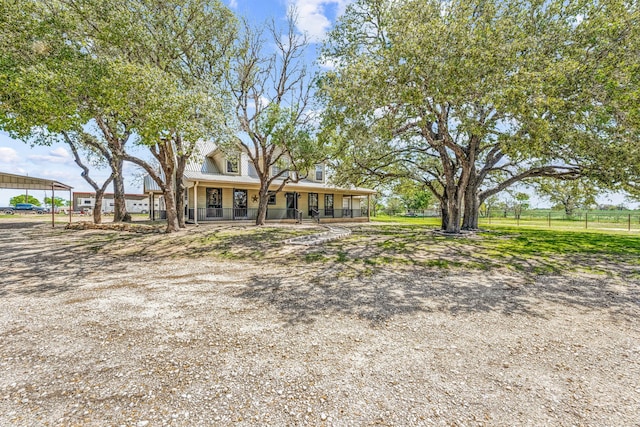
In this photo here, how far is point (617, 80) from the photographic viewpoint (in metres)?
7.10

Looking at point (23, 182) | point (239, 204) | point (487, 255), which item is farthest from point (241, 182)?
point (23, 182)

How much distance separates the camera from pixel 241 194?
67.1ft

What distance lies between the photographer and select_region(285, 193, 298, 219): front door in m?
22.0

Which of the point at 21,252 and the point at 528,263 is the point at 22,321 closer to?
the point at 21,252

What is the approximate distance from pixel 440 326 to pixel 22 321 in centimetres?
553

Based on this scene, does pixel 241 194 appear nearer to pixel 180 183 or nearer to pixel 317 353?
pixel 180 183

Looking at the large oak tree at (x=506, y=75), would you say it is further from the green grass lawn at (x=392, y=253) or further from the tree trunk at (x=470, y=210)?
the tree trunk at (x=470, y=210)

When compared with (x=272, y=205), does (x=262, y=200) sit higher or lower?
higher

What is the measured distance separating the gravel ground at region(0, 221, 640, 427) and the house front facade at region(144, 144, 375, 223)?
1273 centimetres

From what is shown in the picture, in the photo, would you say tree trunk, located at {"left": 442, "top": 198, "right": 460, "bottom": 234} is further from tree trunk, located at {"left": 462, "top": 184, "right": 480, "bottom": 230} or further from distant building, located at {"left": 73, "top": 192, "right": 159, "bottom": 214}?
distant building, located at {"left": 73, "top": 192, "right": 159, "bottom": 214}

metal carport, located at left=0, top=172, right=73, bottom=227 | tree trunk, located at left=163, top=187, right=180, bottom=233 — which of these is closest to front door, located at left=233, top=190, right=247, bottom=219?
tree trunk, located at left=163, top=187, right=180, bottom=233

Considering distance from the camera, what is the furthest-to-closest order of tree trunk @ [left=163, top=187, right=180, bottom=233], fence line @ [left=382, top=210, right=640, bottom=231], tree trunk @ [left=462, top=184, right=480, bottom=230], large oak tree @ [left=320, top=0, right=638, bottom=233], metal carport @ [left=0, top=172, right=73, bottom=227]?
fence line @ [left=382, top=210, right=640, bottom=231]
metal carport @ [left=0, top=172, right=73, bottom=227]
tree trunk @ [left=462, top=184, right=480, bottom=230]
tree trunk @ [left=163, top=187, right=180, bottom=233]
large oak tree @ [left=320, top=0, right=638, bottom=233]

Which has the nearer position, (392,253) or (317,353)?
(317,353)

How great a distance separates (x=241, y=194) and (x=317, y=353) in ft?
60.4
